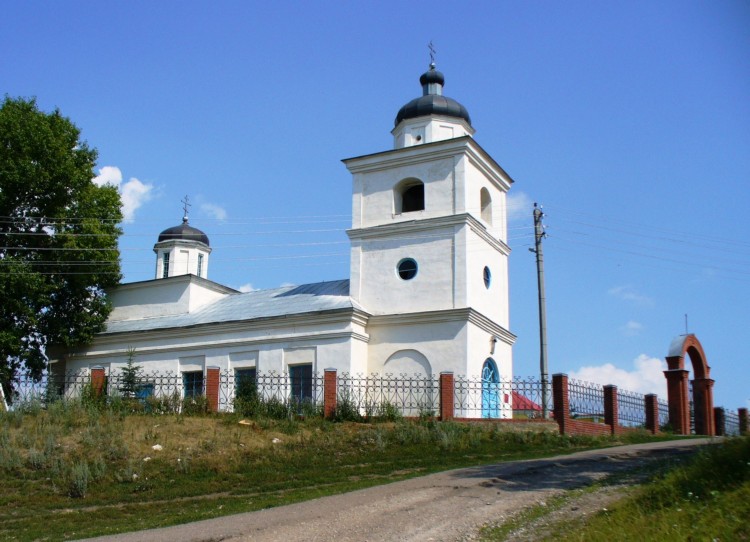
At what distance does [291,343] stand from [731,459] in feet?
51.4

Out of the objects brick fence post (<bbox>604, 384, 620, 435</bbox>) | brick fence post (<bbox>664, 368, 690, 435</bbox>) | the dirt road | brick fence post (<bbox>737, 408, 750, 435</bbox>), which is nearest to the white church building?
brick fence post (<bbox>604, 384, 620, 435</bbox>)

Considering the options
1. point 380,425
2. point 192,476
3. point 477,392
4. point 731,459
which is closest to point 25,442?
point 192,476

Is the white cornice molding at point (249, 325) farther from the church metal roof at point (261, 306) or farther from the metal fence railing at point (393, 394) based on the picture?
the metal fence railing at point (393, 394)

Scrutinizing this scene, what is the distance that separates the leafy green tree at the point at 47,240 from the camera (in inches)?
1021

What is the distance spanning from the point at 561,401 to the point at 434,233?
6.64 m

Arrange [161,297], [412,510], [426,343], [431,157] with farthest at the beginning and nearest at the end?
[161,297] < [431,157] < [426,343] < [412,510]

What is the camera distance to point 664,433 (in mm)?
22422

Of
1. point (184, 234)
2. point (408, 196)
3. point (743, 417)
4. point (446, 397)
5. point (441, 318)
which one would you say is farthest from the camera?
point (184, 234)

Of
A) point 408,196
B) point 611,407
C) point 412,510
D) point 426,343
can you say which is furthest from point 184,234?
point 412,510

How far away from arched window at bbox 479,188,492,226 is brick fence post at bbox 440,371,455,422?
749cm

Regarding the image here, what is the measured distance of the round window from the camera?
79.1ft

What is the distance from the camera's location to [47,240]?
1064 inches

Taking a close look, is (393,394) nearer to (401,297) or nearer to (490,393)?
(490,393)

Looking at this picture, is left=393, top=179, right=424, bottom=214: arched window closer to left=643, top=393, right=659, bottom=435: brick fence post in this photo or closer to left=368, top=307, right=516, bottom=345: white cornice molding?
left=368, top=307, right=516, bottom=345: white cornice molding
